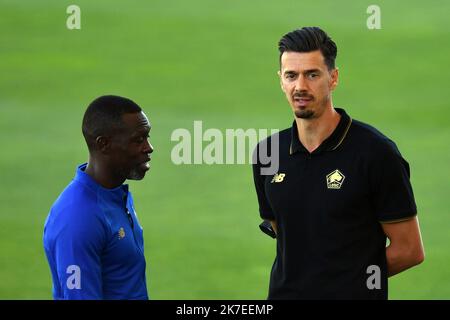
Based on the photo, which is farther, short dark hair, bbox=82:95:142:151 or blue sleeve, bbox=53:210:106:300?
short dark hair, bbox=82:95:142:151

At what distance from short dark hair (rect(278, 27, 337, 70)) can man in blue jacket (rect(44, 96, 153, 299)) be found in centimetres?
72

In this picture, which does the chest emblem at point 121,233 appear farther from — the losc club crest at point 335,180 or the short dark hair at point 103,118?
the losc club crest at point 335,180

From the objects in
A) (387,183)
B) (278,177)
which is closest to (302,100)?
(278,177)

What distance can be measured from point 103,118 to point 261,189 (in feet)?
2.86

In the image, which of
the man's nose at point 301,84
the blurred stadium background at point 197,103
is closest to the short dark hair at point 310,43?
the man's nose at point 301,84

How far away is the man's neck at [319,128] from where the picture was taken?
15.1 feet

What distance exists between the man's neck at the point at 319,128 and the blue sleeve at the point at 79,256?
0.99 meters

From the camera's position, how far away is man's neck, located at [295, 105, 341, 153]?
4.61 meters

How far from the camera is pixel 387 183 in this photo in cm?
441

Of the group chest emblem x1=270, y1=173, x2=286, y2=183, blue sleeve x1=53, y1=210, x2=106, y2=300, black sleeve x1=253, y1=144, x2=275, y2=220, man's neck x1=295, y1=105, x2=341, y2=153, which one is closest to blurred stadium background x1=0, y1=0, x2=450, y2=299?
black sleeve x1=253, y1=144, x2=275, y2=220

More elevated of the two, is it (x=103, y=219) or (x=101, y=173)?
(x=101, y=173)

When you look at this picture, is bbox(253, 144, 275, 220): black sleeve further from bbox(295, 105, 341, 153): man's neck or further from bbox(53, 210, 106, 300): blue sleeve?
bbox(53, 210, 106, 300): blue sleeve

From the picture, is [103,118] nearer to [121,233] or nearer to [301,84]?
[121,233]
